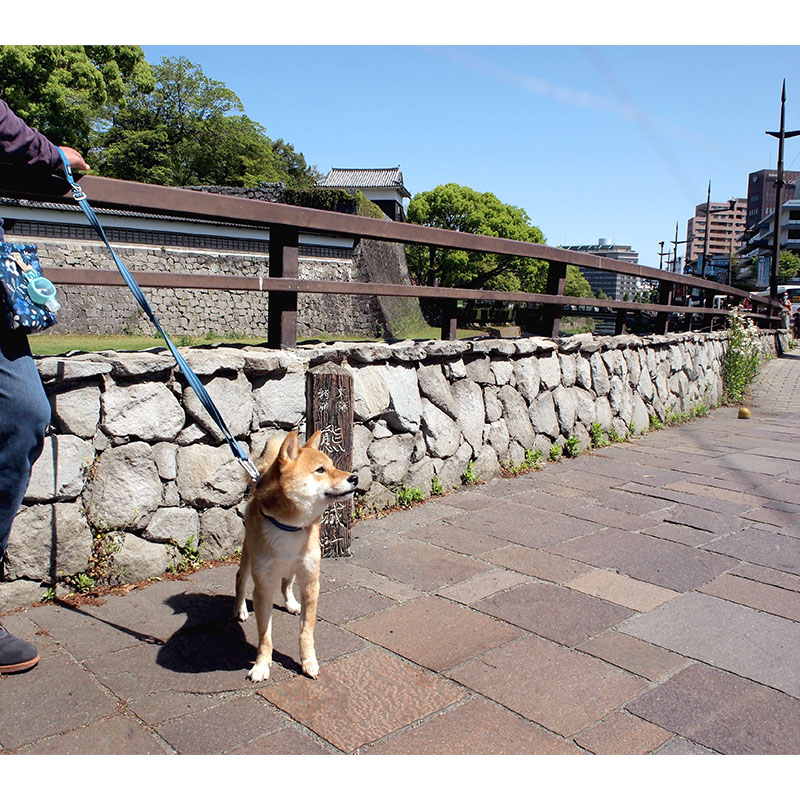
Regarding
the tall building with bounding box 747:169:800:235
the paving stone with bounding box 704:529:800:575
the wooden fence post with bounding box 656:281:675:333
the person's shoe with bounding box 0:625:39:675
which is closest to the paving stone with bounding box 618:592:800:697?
the paving stone with bounding box 704:529:800:575

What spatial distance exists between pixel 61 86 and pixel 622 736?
124 feet

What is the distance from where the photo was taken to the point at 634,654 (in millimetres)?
2969

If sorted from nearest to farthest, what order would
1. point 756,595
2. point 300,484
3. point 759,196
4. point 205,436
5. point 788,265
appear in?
point 300,484 < point 756,595 < point 205,436 < point 788,265 < point 759,196

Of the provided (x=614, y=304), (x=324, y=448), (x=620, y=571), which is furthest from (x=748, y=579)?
(x=614, y=304)

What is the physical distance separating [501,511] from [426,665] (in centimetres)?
231

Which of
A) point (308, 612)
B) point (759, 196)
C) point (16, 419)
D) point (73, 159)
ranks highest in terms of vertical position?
point (759, 196)

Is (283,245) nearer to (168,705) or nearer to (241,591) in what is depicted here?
(241,591)

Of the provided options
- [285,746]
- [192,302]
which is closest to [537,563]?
[285,746]

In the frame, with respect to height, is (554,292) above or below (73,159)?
below

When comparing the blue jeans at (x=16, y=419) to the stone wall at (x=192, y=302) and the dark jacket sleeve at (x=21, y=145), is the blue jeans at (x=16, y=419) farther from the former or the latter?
the stone wall at (x=192, y=302)

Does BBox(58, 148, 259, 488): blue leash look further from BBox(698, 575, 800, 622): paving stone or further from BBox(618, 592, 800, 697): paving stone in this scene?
BBox(698, 575, 800, 622): paving stone

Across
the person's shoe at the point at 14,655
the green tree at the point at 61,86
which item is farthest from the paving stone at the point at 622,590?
the green tree at the point at 61,86

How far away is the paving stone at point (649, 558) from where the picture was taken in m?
3.88

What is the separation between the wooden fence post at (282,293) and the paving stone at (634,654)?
2.46m
